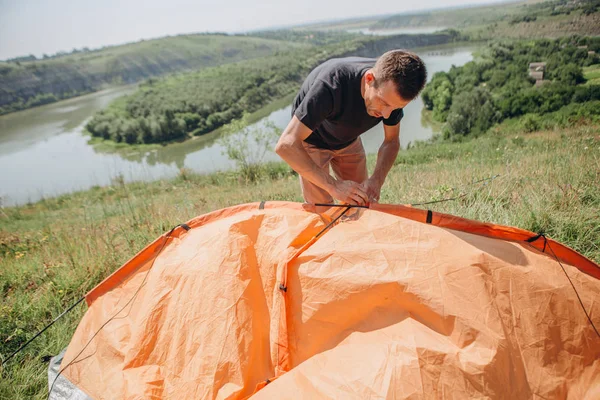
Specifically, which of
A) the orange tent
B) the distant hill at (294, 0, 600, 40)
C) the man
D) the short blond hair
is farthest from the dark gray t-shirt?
the distant hill at (294, 0, 600, 40)

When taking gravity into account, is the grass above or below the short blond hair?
below

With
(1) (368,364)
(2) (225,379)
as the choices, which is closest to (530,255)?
(1) (368,364)

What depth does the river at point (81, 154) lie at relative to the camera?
22.6 meters

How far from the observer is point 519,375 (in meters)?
1.22

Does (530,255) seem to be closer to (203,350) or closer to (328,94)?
(328,94)

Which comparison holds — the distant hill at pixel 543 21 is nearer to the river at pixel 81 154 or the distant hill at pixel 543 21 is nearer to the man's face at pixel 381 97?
the river at pixel 81 154

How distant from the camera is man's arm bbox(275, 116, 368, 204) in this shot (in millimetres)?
1934

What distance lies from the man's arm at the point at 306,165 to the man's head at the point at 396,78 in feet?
1.47

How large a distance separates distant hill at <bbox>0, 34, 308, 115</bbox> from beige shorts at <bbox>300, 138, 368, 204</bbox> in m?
59.5

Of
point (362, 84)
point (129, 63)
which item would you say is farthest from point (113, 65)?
point (362, 84)

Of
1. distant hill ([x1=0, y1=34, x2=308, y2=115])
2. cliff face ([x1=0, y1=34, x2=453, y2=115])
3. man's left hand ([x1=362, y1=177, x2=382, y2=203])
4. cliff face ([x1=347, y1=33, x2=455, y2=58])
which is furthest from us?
distant hill ([x1=0, y1=34, x2=308, y2=115])

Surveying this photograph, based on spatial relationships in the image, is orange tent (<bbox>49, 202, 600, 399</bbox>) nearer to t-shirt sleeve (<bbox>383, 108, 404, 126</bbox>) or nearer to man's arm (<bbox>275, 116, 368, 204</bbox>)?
man's arm (<bbox>275, 116, 368, 204</bbox>)

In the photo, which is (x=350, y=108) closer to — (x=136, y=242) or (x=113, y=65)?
(x=136, y=242)

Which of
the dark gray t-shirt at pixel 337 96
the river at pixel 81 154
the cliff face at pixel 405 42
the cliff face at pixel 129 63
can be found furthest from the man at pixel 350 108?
the cliff face at pixel 129 63
